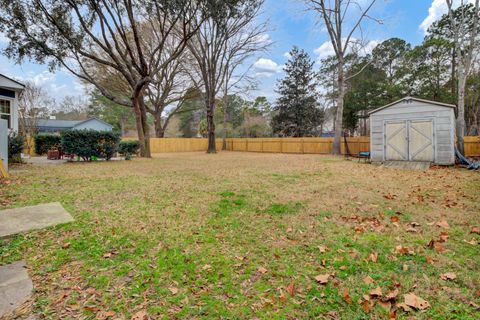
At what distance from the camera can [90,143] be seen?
1094cm

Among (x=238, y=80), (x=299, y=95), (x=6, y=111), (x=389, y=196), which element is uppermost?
(x=238, y=80)

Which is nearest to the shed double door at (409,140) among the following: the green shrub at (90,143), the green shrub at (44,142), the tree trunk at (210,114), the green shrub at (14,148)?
the tree trunk at (210,114)

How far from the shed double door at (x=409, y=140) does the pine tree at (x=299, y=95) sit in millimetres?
12429

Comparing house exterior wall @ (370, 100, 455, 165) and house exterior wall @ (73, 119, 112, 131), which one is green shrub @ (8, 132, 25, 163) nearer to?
house exterior wall @ (370, 100, 455, 165)

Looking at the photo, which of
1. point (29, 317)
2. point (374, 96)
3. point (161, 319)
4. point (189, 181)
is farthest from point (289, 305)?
point (374, 96)

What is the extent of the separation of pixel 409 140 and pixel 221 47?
1283 centimetres

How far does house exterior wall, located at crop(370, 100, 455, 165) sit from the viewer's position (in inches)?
350

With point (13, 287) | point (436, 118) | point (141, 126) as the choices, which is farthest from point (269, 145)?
point (13, 287)

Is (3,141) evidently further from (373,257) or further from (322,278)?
(373,257)

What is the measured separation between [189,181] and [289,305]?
4.78 metres

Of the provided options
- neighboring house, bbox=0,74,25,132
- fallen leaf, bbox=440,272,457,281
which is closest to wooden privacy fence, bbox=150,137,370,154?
neighboring house, bbox=0,74,25,132

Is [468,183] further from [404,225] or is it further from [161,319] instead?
[161,319]

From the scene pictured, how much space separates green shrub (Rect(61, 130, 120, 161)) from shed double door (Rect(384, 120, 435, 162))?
475 inches

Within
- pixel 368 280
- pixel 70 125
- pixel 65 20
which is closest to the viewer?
pixel 368 280
